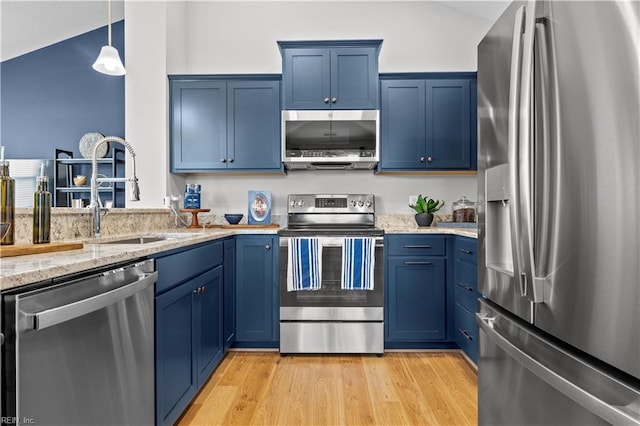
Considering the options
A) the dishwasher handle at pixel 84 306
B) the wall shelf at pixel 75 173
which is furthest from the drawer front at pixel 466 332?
the wall shelf at pixel 75 173

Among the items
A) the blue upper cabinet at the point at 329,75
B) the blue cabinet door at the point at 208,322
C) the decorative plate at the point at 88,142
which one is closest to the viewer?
the blue cabinet door at the point at 208,322

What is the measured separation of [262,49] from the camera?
3.44 metres

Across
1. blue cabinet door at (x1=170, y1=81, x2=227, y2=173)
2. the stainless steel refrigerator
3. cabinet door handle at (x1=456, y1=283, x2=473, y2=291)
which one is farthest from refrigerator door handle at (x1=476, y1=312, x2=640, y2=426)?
blue cabinet door at (x1=170, y1=81, x2=227, y2=173)

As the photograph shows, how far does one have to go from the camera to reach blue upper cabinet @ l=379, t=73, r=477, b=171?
9.90 ft

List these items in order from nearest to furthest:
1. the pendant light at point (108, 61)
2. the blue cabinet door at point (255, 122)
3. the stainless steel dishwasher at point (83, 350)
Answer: the stainless steel dishwasher at point (83, 350) → the pendant light at point (108, 61) → the blue cabinet door at point (255, 122)

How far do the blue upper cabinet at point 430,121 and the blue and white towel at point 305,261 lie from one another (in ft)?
3.19

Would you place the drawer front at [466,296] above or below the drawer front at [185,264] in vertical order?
below

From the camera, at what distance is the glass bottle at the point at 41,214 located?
4.73 ft

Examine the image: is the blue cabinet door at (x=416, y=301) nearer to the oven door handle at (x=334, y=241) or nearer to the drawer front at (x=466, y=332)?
the drawer front at (x=466, y=332)

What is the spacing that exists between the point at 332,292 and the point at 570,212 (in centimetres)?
207

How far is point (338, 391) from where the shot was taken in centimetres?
212

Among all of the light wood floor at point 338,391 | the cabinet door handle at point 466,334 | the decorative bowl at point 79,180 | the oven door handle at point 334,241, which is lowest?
the light wood floor at point 338,391

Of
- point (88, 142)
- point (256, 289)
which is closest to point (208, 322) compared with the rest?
point (256, 289)

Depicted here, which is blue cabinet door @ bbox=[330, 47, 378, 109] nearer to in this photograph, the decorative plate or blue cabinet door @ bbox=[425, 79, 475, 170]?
blue cabinet door @ bbox=[425, 79, 475, 170]
